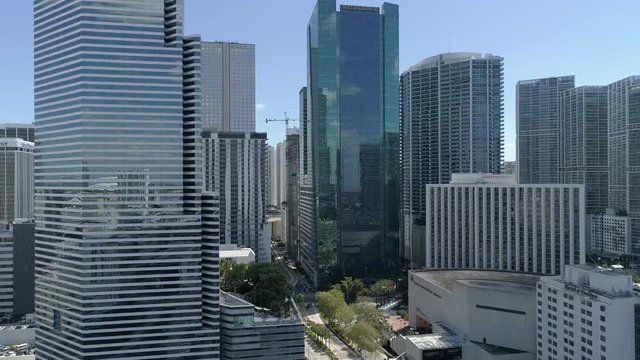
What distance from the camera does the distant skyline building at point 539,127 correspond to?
173750mm

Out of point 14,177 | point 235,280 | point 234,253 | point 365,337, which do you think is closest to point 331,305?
point 365,337

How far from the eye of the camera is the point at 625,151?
15438 cm

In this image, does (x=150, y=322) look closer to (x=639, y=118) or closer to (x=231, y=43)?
(x=231, y=43)

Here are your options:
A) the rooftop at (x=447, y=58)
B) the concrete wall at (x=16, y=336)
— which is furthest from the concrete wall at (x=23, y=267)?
the rooftop at (x=447, y=58)

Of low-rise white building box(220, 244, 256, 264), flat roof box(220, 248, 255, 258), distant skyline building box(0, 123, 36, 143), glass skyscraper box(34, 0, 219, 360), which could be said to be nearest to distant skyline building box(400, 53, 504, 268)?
low-rise white building box(220, 244, 256, 264)

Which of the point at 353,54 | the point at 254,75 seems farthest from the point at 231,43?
the point at 353,54

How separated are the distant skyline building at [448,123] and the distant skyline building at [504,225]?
1034 inches

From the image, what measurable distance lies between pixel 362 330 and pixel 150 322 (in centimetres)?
2967

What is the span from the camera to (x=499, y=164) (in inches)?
5517

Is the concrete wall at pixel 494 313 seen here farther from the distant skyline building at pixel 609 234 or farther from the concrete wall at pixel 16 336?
the distant skyline building at pixel 609 234

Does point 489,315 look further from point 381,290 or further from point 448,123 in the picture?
point 448,123

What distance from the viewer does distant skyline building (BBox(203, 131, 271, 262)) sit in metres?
142

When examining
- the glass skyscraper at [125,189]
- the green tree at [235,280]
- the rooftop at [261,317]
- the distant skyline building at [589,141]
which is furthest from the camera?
Result: the distant skyline building at [589,141]

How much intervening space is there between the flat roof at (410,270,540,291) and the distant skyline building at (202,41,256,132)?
91663 mm
